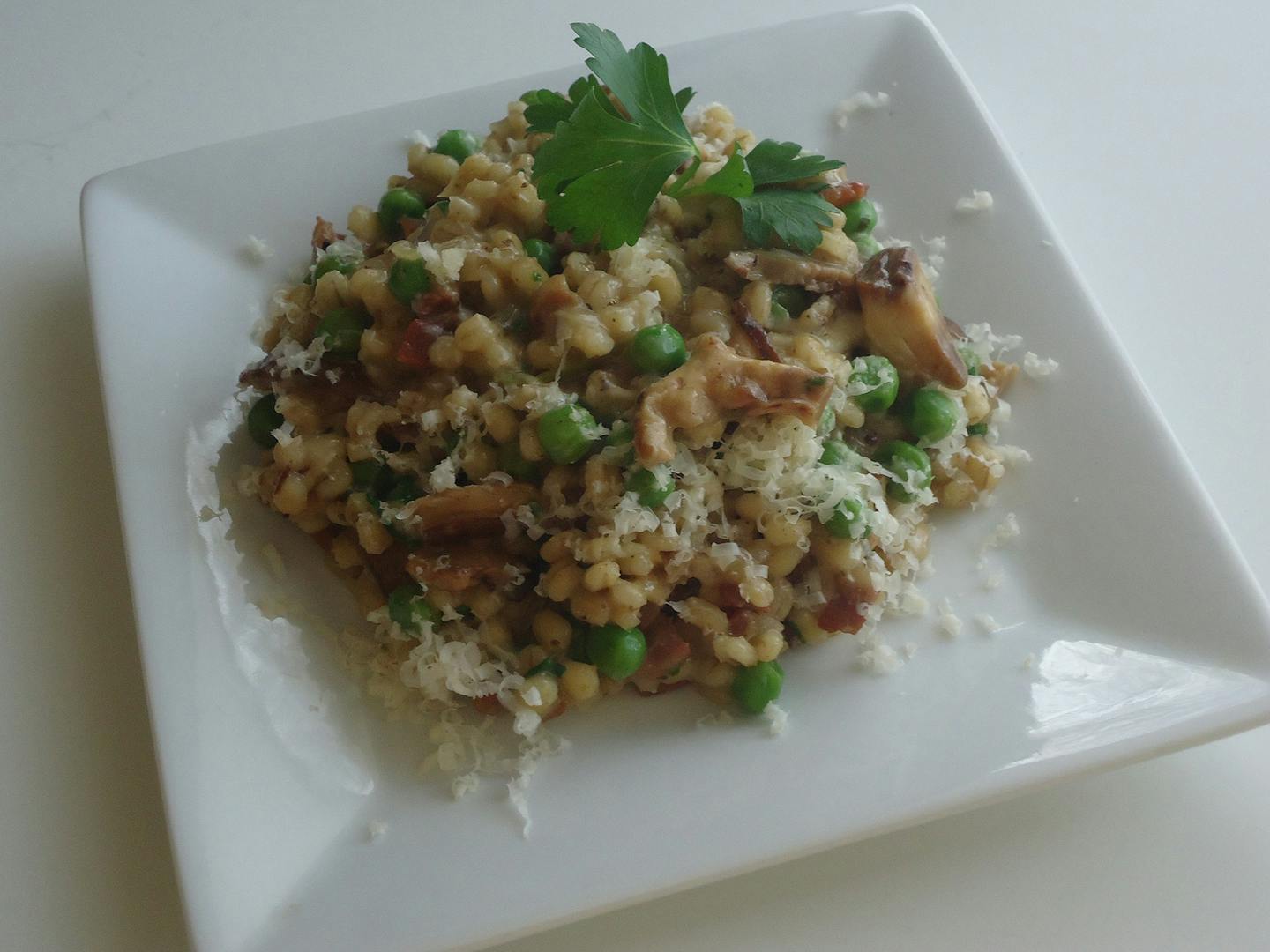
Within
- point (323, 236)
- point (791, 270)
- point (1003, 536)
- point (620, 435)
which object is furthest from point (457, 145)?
point (1003, 536)

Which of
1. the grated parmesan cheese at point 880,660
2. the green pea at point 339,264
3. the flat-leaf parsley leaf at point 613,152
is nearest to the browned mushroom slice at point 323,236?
the green pea at point 339,264

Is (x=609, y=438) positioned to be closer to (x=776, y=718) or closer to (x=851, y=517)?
(x=851, y=517)

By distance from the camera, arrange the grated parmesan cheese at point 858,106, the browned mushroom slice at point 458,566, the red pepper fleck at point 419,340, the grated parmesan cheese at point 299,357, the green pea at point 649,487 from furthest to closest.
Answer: the grated parmesan cheese at point 858,106
the grated parmesan cheese at point 299,357
the red pepper fleck at point 419,340
the browned mushroom slice at point 458,566
the green pea at point 649,487

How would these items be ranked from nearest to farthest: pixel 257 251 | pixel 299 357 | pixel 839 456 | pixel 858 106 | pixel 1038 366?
pixel 839 456
pixel 299 357
pixel 1038 366
pixel 257 251
pixel 858 106

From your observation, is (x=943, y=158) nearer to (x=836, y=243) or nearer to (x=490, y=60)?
(x=836, y=243)

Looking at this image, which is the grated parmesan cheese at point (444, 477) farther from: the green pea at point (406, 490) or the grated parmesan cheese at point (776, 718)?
the grated parmesan cheese at point (776, 718)

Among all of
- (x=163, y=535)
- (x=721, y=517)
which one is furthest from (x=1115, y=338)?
(x=163, y=535)
